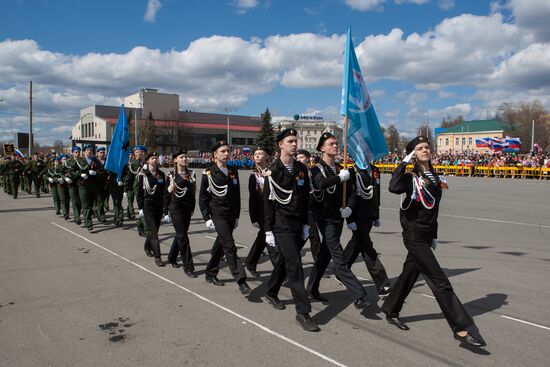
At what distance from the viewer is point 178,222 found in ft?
23.8

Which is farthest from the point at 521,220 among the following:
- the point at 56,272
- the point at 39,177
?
the point at 39,177

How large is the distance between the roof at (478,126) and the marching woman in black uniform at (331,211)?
110770 mm

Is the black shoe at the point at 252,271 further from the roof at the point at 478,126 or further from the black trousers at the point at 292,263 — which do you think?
the roof at the point at 478,126

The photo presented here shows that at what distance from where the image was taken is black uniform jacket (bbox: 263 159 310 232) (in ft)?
17.0

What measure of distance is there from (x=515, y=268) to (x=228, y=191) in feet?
15.8

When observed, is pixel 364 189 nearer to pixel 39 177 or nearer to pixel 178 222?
pixel 178 222

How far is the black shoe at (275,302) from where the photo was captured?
216 inches

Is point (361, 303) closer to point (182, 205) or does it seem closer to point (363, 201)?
point (363, 201)

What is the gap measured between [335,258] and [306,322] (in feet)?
2.67

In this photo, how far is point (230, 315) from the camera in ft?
17.3

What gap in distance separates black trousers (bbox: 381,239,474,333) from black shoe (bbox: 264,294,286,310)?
1228mm

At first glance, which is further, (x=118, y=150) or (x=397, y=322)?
(x=118, y=150)

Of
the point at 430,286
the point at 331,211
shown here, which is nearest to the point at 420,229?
the point at 430,286

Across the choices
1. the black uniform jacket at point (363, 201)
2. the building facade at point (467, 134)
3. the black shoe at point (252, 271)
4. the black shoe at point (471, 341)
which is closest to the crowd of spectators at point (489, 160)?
the black shoe at point (252, 271)
